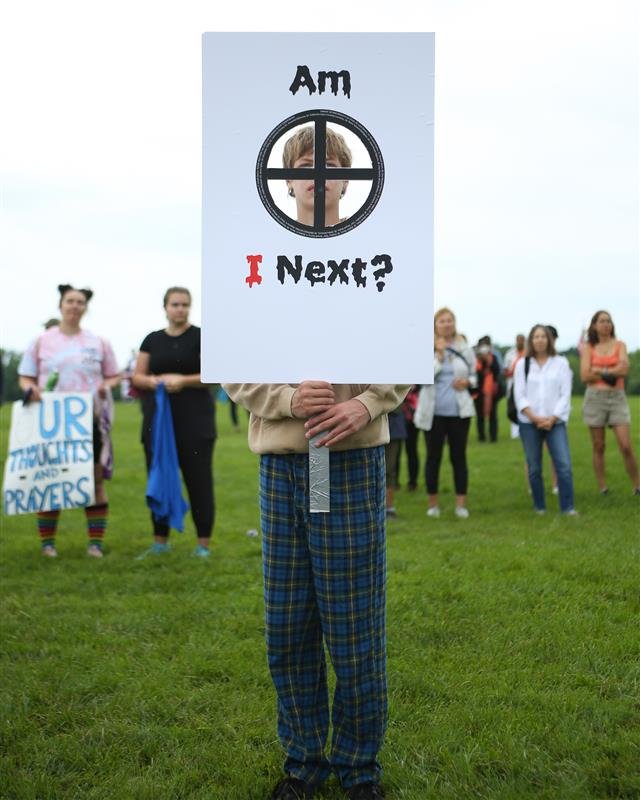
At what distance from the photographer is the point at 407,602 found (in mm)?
5898

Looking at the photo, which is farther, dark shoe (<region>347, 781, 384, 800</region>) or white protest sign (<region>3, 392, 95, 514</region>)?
white protest sign (<region>3, 392, 95, 514</region>)

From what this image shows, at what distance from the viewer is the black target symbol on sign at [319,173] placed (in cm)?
304

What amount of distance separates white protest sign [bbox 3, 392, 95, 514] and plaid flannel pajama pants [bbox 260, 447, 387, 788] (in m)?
4.72

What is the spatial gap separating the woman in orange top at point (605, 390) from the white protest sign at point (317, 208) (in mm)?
8183

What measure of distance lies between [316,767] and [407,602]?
2.58 m

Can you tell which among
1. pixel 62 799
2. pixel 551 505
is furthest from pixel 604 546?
pixel 62 799

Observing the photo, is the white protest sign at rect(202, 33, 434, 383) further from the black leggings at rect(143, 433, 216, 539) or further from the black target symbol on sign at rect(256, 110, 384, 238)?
the black leggings at rect(143, 433, 216, 539)

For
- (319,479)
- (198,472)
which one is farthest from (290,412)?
(198,472)

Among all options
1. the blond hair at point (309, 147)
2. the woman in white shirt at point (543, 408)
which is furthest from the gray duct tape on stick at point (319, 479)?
the woman in white shirt at point (543, 408)

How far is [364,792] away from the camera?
10.8 feet

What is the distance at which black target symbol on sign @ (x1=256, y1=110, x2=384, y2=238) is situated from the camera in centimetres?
304

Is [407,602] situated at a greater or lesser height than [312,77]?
lesser

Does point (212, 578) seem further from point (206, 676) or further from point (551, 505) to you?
point (551, 505)

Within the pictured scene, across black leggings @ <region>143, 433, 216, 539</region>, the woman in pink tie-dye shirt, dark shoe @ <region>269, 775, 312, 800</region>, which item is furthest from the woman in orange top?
dark shoe @ <region>269, 775, 312, 800</region>
